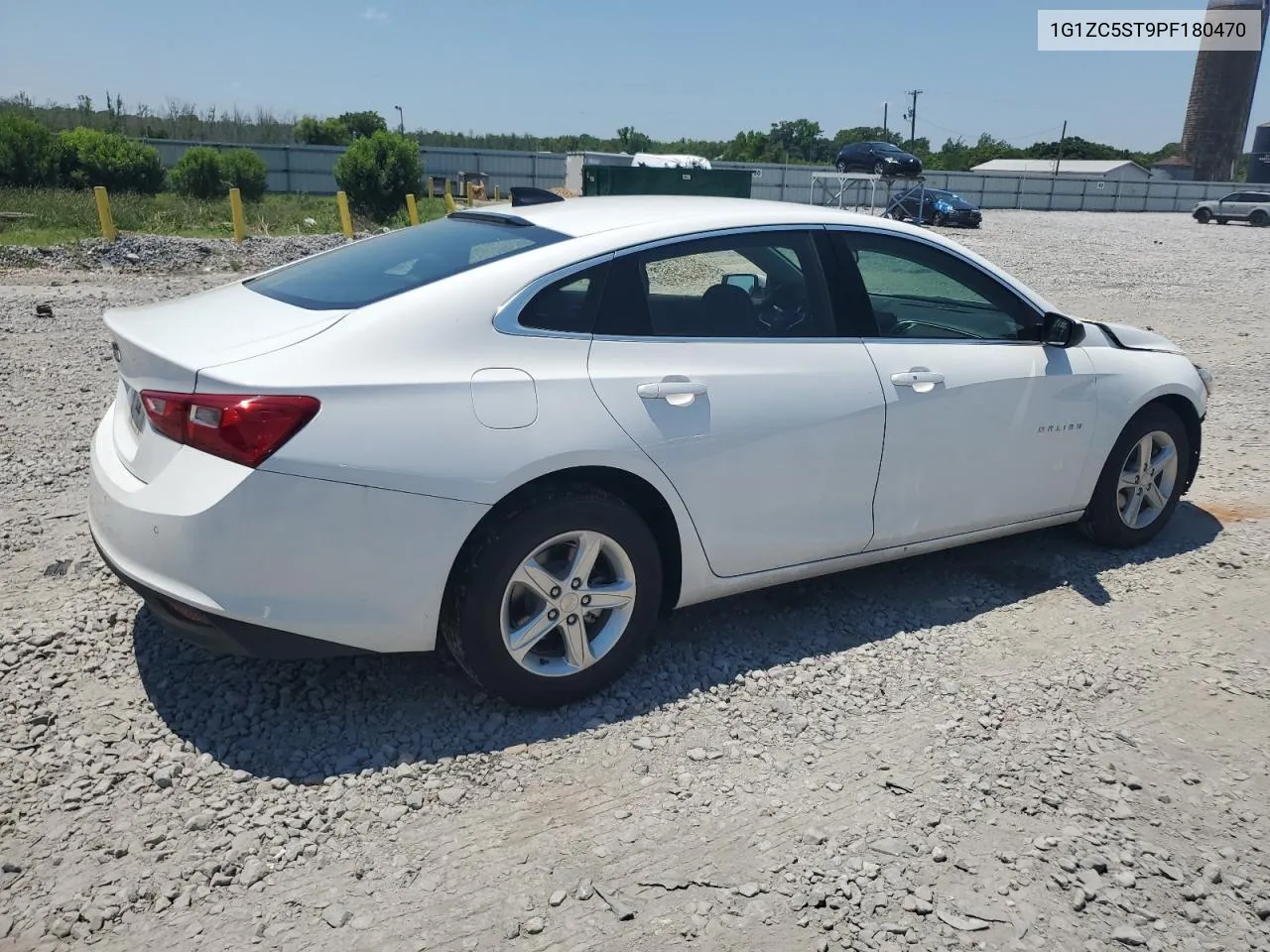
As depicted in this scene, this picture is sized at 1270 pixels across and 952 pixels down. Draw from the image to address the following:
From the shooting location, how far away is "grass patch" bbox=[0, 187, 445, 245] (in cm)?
1908

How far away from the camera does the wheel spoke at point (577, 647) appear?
10.7ft

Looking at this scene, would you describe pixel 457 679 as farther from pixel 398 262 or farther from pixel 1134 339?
pixel 1134 339

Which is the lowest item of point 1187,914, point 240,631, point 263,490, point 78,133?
point 1187,914

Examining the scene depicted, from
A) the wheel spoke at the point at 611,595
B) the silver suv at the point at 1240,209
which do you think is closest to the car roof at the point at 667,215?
the wheel spoke at the point at 611,595

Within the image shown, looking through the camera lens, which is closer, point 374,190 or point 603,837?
point 603,837

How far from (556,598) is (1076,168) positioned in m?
87.5

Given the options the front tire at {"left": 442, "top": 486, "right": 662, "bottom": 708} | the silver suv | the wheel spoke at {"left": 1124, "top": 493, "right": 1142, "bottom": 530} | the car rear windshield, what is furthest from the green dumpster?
the silver suv

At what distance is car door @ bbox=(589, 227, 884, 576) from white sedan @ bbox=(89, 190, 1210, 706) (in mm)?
11

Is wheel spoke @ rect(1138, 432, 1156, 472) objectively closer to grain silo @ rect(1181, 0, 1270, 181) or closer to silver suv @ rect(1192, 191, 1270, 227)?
silver suv @ rect(1192, 191, 1270, 227)

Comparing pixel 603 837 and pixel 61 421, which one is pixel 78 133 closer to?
pixel 61 421

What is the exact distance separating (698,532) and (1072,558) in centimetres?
245

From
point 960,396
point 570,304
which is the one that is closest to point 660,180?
point 960,396

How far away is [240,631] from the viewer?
282cm

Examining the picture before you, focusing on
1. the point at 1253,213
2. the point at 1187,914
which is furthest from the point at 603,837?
the point at 1253,213
